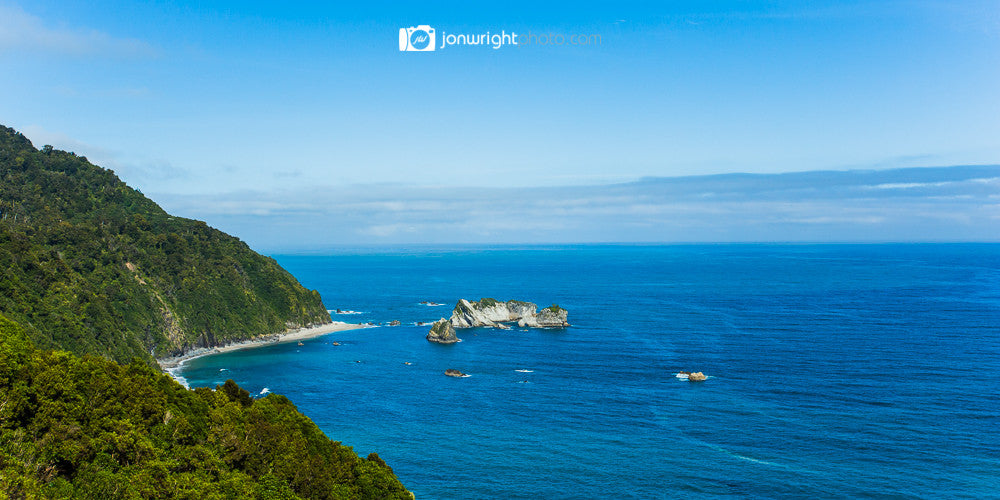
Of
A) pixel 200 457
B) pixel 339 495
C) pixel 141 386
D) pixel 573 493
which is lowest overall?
pixel 573 493

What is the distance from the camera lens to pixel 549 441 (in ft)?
255

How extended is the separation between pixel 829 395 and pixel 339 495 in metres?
73.3

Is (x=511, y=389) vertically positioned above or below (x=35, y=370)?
below

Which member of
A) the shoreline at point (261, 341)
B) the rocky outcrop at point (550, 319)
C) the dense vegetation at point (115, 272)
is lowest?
the shoreline at point (261, 341)

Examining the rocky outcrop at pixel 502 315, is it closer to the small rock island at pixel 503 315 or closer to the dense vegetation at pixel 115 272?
the small rock island at pixel 503 315

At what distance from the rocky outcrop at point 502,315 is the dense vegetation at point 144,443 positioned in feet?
367

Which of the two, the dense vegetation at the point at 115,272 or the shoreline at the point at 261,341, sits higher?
the dense vegetation at the point at 115,272

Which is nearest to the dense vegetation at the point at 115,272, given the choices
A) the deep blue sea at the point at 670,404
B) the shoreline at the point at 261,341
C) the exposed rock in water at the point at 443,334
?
the shoreline at the point at 261,341

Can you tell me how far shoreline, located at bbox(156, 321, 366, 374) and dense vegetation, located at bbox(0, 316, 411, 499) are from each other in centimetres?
6934

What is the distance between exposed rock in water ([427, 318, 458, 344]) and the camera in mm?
146875

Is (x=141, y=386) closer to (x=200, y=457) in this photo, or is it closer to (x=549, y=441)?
(x=200, y=457)

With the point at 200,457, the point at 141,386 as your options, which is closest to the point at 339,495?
the point at 200,457

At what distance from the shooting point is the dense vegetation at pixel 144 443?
1374 inches

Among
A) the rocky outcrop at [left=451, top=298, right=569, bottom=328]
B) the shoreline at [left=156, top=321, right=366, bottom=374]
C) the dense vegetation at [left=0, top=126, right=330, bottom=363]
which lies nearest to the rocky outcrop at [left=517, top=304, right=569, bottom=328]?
the rocky outcrop at [left=451, top=298, right=569, bottom=328]
